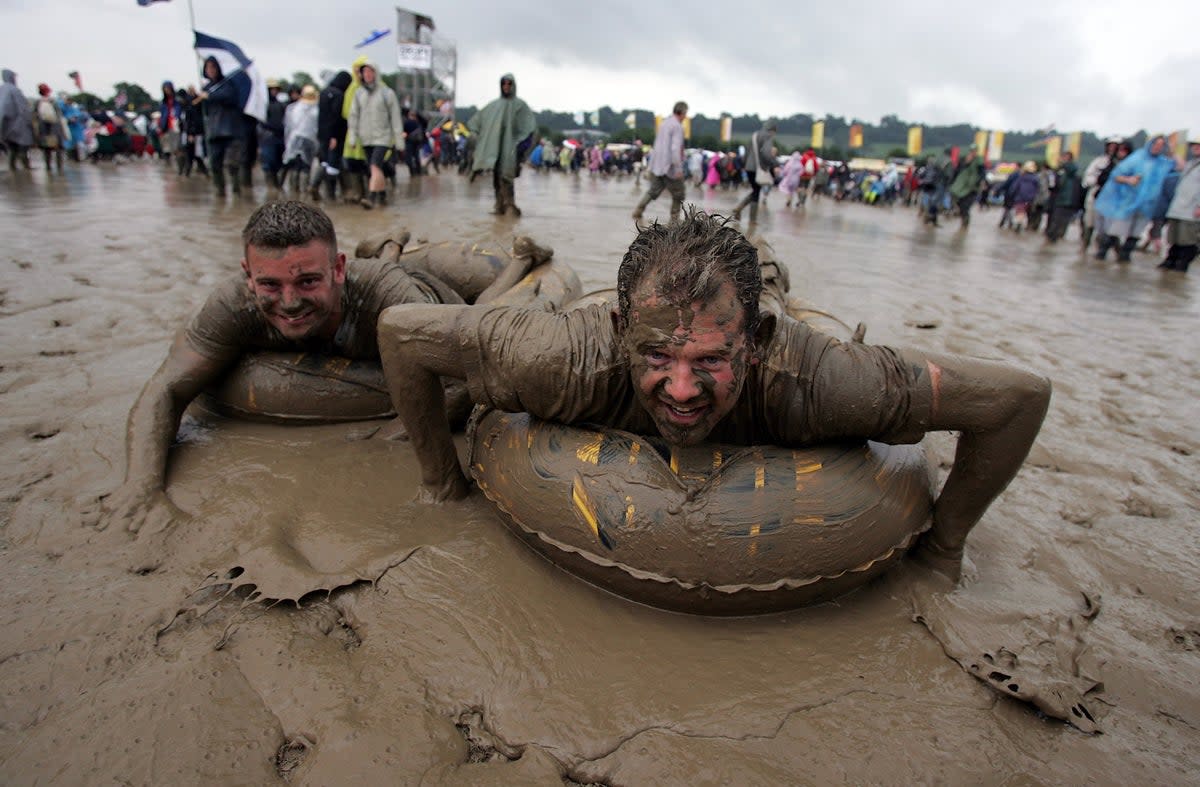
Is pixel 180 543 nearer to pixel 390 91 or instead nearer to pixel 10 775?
pixel 10 775

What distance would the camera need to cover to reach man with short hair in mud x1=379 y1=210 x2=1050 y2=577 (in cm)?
215

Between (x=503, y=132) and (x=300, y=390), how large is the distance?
7.78 meters

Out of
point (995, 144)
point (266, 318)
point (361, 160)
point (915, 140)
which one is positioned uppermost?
point (915, 140)

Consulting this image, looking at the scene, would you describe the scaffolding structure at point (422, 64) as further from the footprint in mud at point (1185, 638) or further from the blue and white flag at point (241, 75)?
the footprint in mud at point (1185, 638)

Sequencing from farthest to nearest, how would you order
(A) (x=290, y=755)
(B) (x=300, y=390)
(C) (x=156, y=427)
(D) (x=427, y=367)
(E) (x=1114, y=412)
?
(E) (x=1114, y=412) < (B) (x=300, y=390) < (C) (x=156, y=427) < (D) (x=427, y=367) < (A) (x=290, y=755)

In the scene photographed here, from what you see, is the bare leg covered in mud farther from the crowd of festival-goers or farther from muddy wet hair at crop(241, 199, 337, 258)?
the crowd of festival-goers

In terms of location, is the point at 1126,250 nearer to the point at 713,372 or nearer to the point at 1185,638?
the point at 1185,638

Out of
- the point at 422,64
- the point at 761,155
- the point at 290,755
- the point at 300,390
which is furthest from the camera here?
the point at 422,64

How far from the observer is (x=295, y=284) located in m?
3.02

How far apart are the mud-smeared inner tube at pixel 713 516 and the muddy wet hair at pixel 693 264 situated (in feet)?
1.60

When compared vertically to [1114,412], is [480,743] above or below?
below

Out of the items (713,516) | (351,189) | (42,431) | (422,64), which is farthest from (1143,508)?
(422,64)

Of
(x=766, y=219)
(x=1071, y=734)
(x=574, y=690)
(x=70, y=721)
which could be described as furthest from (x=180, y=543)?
(x=766, y=219)

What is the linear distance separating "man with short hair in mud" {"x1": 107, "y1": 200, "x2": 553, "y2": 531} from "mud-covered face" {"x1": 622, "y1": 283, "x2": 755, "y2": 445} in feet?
4.97
